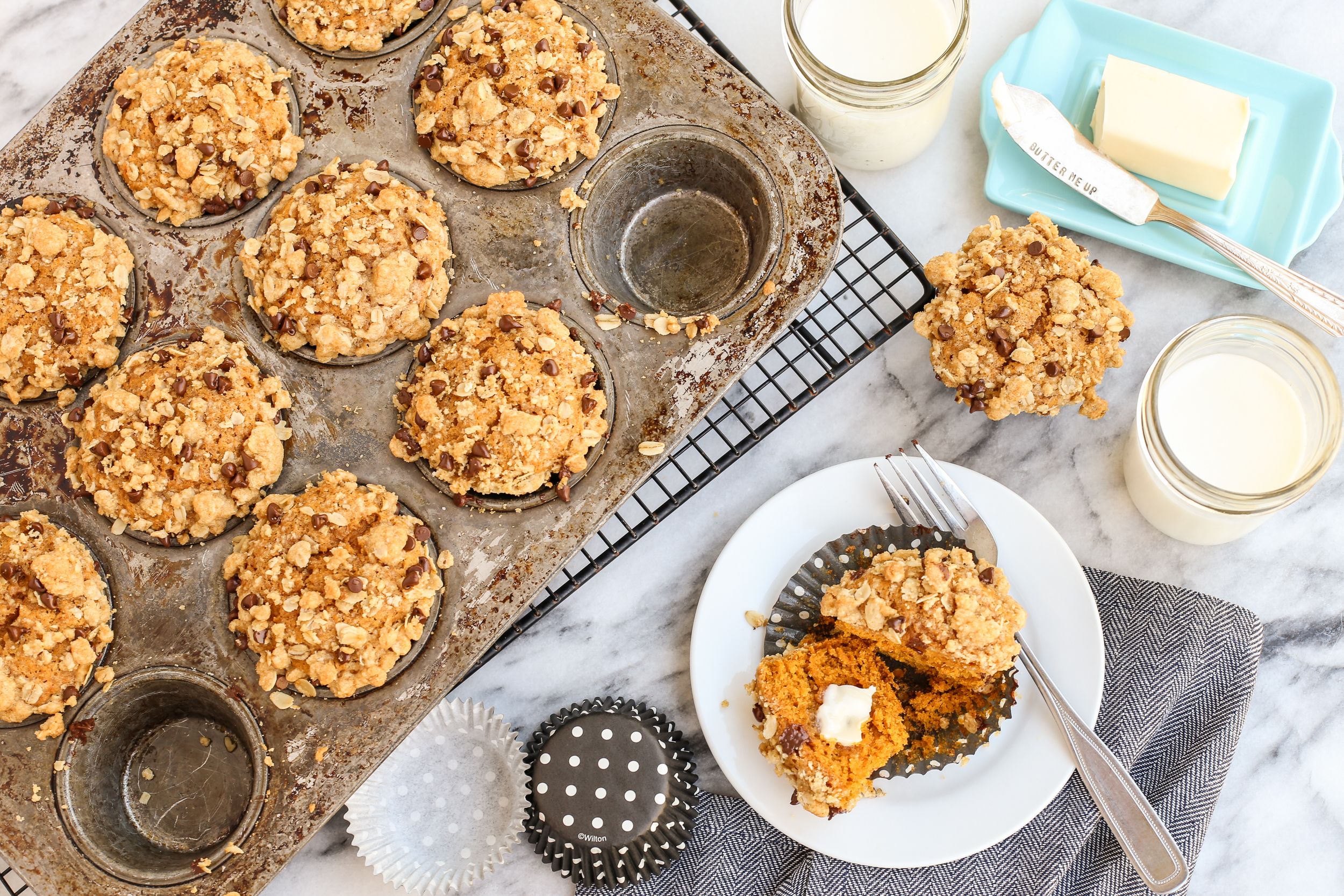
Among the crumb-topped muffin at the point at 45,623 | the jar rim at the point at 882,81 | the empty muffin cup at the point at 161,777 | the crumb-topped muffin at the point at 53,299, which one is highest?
the crumb-topped muffin at the point at 53,299

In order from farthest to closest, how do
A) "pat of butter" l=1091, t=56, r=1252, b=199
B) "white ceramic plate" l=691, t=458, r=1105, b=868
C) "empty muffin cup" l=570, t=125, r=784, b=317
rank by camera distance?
"pat of butter" l=1091, t=56, r=1252, b=199, "white ceramic plate" l=691, t=458, r=1105, b=868, "empty muffin cup" l=570, t=125, r=784, b=317

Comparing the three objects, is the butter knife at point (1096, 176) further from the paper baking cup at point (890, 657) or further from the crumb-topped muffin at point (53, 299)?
the crumb-topped muffin at point (53, 299)

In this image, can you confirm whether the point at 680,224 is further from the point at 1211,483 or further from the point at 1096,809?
the point at 1096,809

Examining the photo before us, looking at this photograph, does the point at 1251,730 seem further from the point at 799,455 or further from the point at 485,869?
the point at 485,869

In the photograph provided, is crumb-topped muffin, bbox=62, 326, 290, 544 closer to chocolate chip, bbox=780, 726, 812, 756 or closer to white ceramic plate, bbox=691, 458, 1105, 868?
white ceramic plate, bbox=691, 458, 1105, 868

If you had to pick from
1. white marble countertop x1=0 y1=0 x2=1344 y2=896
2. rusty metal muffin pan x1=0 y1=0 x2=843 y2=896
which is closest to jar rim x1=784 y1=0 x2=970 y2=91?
rusty metal muffin pan x1=0 y1=0 x2=843 y2=896

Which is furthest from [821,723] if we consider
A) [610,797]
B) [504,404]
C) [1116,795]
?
[504,404]

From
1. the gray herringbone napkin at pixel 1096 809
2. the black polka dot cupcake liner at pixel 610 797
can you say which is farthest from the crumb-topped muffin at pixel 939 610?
the black polka dot cupcake liner at pixel 610 797
